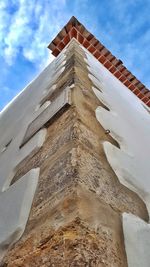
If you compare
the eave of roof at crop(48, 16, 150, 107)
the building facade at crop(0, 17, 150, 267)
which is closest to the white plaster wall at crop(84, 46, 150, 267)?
the building facade at crop(0, 17, 150, 267)

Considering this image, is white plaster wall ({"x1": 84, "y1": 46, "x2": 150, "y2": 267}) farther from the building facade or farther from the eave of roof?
the eave of roof

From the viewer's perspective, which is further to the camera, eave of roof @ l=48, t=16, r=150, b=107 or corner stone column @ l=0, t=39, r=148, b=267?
eave of roof @ l=48, t=16, r=150, b=107

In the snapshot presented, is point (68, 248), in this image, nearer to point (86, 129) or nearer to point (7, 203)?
point (7, 203)

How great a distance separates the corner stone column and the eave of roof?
10.3 feet

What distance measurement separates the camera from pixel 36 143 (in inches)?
46.4

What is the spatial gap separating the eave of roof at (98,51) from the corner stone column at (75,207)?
3131 mm

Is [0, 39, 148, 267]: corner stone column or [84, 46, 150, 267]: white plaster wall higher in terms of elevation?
[0, 39, 148, 267]: corner stone column

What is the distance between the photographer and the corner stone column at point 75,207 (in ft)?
1.94

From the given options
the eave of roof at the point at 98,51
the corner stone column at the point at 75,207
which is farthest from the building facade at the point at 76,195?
the eave of roof at the point at 98,51

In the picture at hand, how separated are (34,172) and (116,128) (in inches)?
17.9

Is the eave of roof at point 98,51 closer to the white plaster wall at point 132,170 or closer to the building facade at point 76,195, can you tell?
the white plaster wall at point 132,170

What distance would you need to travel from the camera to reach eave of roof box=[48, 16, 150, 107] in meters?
3.98

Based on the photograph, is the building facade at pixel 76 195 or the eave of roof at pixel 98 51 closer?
the building facade at pixel 76 195

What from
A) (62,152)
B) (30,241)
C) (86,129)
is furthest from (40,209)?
(86,129)
